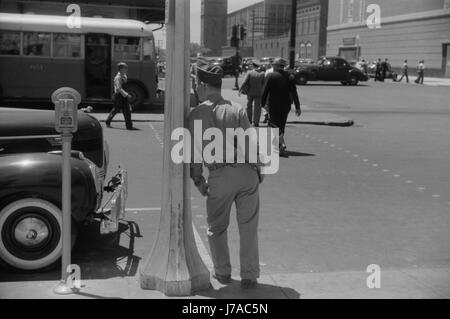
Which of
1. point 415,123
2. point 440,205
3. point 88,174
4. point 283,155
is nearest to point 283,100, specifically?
point 283,155

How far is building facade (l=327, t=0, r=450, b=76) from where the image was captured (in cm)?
5369

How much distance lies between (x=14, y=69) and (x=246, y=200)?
16.1 m

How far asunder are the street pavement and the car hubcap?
11.4 inches

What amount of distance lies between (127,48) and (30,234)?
15471 millimetres

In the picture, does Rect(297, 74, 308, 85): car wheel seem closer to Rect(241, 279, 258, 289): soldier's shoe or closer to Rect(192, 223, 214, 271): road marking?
Rect(192, 223, 214, 271): road marking

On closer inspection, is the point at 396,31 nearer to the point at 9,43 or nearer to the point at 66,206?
the point at 9,43

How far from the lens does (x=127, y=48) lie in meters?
19.9

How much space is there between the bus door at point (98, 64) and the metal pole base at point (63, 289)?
15655 mm

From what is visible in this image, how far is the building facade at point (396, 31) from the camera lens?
53688 mm

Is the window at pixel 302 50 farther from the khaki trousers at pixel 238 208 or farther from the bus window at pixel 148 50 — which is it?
the khaki trousers at pixel 238 208

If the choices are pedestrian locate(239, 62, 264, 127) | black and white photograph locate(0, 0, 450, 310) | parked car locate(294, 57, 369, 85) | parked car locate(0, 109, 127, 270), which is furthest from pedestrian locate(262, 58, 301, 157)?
parked car locate(294, 57, 369, 85)

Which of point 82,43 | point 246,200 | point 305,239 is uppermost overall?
point 82,43

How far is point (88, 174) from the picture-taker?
5.29m

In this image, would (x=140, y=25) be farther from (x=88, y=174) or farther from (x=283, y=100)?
(x=88, y=174)
